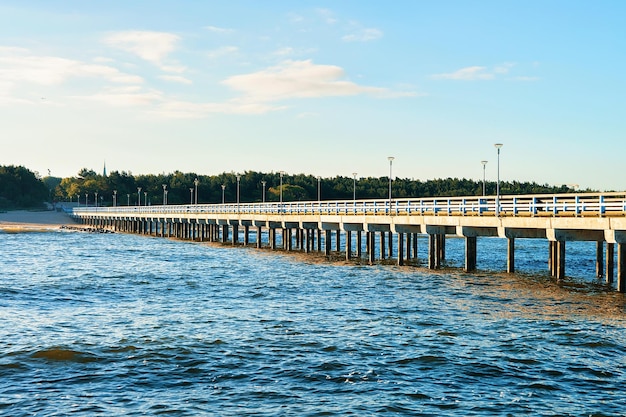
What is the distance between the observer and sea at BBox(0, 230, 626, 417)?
47.5ft

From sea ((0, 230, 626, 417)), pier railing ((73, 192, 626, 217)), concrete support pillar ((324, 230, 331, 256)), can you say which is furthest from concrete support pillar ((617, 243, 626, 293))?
concrete support pillar ((324, 230, 331, 256))

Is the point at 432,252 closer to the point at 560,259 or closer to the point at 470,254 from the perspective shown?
the point at 470,254

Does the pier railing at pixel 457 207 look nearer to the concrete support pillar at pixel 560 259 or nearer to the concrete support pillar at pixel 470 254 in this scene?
the concrete support pillar at pixel 470 254

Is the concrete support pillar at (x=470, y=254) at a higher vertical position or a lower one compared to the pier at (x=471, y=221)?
lower

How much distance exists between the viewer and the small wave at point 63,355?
58.5ft

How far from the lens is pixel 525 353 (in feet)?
60.6

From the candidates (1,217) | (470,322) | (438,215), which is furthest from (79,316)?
(1,217)

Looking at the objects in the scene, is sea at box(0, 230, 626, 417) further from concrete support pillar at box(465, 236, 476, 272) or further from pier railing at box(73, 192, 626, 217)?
concrete support pillar at box(465, 236, 476, 272)

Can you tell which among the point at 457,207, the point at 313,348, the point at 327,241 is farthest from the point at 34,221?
the point at 313,348

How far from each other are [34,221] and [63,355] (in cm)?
12824

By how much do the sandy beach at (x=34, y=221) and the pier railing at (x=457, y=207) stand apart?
36624 mm

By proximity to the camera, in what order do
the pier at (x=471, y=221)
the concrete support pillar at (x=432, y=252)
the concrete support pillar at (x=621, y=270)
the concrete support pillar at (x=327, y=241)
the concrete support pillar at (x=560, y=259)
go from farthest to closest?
the concrete support pillar at (x=327, y=241) → the concrete support pillar at (x=432, y=252) → the concrete support pillar at (x=560, y=259) → the pier at (x=471, y=221) → the concrete support pillar at (x=621, y=270)

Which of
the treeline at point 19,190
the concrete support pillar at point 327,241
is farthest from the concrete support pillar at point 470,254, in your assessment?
the treeline at point 19,190

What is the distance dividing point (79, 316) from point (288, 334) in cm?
742
